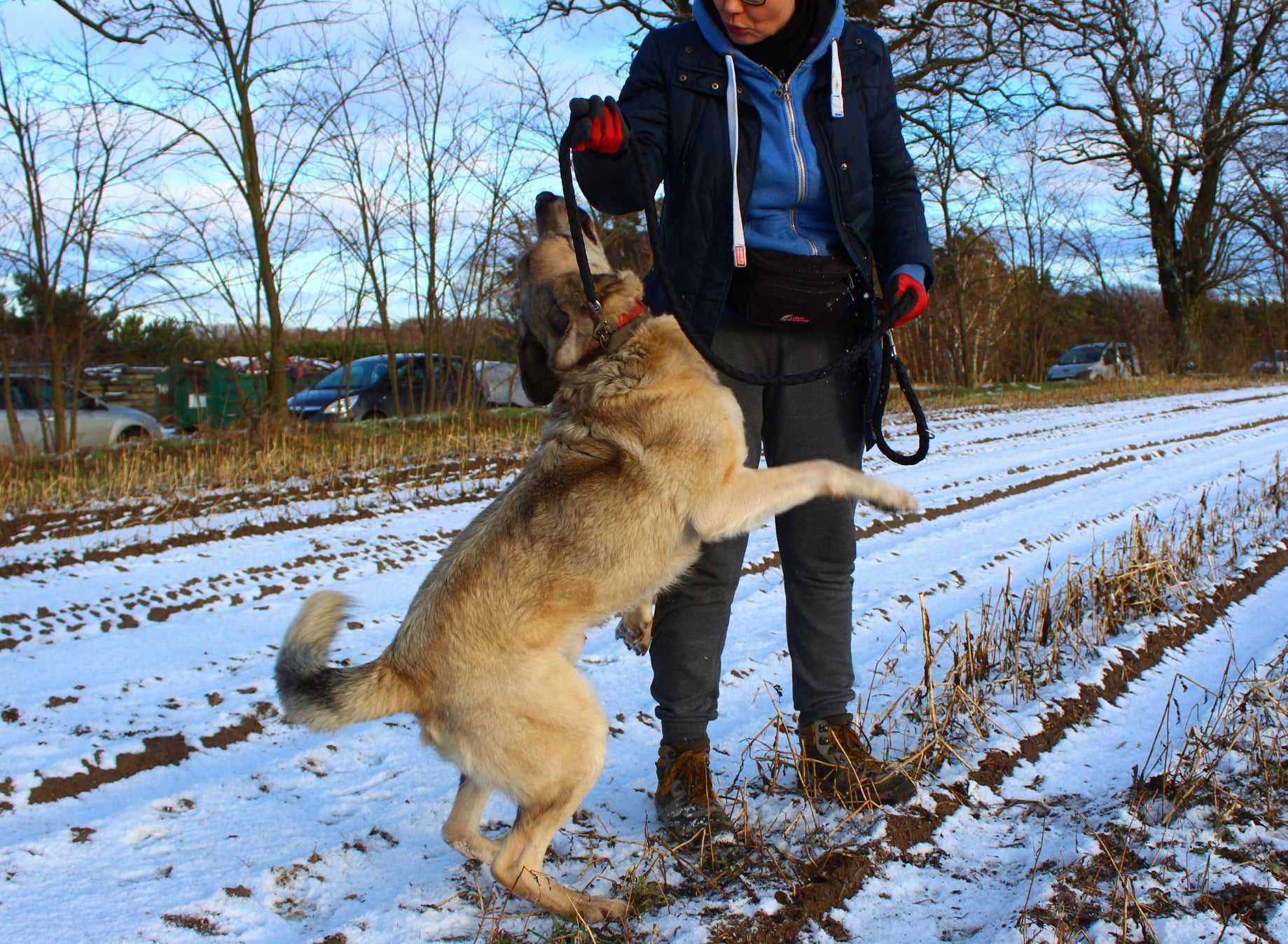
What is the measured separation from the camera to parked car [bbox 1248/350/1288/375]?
86.5 feet

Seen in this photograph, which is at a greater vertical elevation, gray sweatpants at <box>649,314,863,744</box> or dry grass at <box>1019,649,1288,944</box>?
gray sweatpants at <box>649,314,863,744</box>

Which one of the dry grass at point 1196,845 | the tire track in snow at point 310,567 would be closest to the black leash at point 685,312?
the dry grass at point 1196,845

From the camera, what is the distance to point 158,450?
930cm

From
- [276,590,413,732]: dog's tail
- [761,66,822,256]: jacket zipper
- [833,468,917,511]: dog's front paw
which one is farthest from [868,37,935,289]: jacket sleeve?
[276,590,413,732]: dog's tail

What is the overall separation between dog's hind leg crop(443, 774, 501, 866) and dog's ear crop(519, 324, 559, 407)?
46.4 inches

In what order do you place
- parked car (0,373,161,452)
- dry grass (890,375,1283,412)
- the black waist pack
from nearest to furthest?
the black waist pack < parked car (0,373,161,452) < dry grass (890,375,1283,412)

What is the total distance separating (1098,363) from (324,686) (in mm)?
28312

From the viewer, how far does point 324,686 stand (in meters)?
2.30

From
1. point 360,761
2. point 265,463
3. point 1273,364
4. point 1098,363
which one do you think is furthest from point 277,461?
point 1273,364

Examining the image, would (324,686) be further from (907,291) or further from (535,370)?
(907,291)

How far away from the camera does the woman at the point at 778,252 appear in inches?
100

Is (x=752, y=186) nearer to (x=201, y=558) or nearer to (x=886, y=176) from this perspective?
(x=886, y=176)

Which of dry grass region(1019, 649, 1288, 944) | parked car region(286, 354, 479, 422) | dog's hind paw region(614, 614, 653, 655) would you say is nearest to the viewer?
dry grass region(1019, 649, 1288, 944)

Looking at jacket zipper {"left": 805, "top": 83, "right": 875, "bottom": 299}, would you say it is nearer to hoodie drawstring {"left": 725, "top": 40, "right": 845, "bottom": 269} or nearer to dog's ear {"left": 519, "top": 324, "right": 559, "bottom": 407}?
hoodie drawstring {"left": 725, "top": 40, "right": 845, "bottom": 269}
